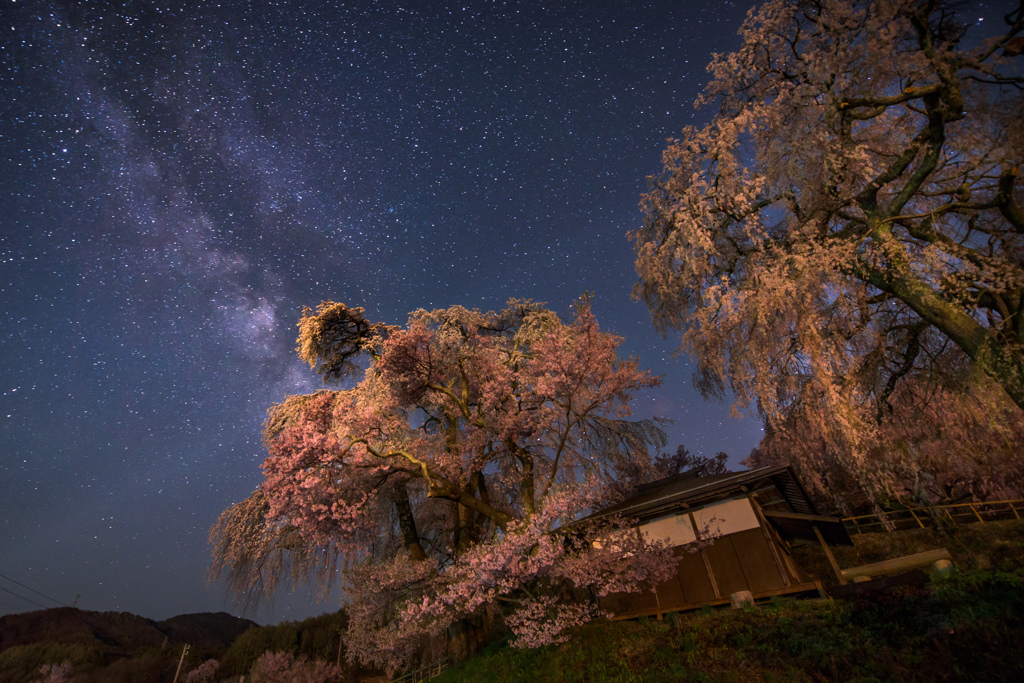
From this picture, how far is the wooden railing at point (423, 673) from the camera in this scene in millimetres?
18125

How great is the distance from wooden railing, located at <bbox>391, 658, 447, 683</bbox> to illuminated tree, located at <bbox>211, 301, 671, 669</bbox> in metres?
1.40

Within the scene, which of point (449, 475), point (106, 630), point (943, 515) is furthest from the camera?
point (106, 630)

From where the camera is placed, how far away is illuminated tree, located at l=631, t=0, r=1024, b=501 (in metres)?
7.78

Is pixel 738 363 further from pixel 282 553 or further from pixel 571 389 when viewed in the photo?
pixel 282 553

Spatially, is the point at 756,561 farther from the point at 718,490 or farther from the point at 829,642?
the point at 829,642

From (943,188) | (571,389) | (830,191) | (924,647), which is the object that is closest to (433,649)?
(571,389)

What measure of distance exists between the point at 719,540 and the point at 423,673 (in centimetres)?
1512

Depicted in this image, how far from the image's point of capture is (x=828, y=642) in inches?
299

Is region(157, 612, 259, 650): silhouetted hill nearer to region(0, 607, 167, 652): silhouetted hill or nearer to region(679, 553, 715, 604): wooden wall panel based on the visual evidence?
region(0, 607, 167, 652): silhouetted hill

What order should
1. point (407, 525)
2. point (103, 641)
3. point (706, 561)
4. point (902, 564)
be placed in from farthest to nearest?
point (103, 641) → point (407, 525) → point (706, 561) → point (902, 564)

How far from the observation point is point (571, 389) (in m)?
12.7

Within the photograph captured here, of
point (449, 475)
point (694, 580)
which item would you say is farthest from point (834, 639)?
point (449, 475)

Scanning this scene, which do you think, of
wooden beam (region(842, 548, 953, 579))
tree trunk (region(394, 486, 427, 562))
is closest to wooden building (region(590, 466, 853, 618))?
wooden beam (region(842, 548, 953, 579))

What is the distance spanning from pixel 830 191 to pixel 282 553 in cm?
1968
